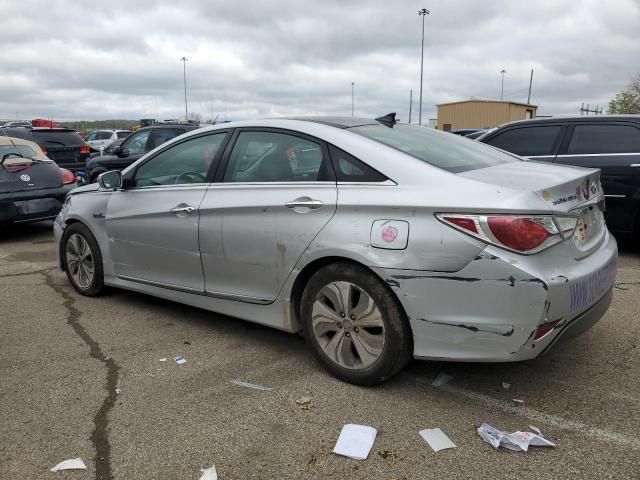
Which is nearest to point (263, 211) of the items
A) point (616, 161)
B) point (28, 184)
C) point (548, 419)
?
point (548, 419)

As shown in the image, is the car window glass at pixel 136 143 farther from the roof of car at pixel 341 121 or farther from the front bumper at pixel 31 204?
the roof of car at pixel 341 121

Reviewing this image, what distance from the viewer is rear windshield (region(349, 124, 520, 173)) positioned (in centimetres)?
321

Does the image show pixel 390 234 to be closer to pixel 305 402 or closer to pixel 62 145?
pixel 305 402

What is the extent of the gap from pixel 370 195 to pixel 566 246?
3.32ft

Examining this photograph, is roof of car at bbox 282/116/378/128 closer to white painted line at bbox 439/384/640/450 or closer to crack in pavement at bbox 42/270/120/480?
white painted line at bbox 439/384/640/450

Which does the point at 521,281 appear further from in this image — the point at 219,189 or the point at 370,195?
the point at 219,189

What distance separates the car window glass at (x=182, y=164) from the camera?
4008mm

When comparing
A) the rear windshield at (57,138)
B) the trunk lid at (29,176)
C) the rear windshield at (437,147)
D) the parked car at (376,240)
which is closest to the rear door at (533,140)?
the rear windshield at (437,147)

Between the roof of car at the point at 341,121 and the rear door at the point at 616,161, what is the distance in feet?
11.5

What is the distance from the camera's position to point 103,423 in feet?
9.43

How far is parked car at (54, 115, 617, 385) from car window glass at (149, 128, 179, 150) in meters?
7.24

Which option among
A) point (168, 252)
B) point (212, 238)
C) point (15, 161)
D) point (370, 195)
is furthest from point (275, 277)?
point (15, 161)

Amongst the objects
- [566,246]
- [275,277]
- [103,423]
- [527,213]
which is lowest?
[103,423]

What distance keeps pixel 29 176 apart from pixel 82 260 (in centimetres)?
372
